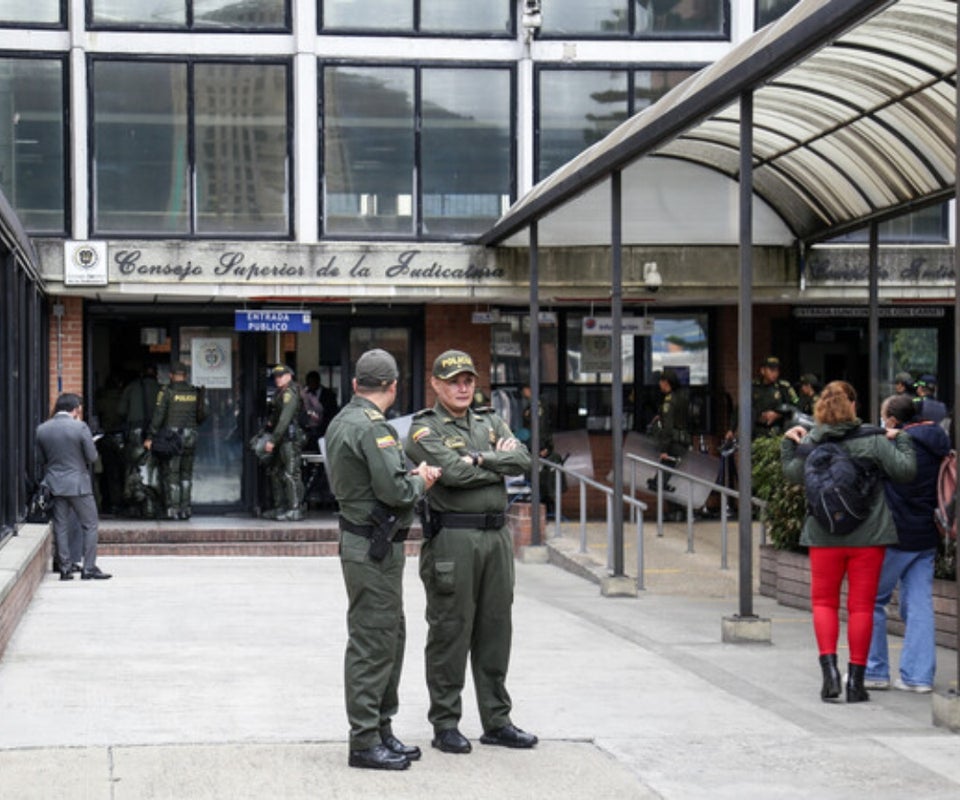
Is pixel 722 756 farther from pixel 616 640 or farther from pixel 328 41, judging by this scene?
pixel 328 41

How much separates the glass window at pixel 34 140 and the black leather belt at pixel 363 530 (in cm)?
1371

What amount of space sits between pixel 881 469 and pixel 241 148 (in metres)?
12.7

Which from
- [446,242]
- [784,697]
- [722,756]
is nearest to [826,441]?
[784,697]

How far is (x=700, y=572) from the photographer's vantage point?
1600 centimetres

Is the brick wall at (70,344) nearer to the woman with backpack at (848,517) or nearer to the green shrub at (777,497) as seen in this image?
the green shrub at (777,497)

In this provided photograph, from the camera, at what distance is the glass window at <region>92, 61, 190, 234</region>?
20.4m

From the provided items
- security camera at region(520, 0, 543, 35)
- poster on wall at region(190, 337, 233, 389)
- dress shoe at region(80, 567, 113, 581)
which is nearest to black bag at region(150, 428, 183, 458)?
poster on wall at region(190, 337, 233, 389)

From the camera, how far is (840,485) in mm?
9148

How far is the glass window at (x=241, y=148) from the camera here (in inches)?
807

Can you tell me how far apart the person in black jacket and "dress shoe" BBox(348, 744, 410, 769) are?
3.32m

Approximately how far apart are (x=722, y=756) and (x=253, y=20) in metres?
14.5

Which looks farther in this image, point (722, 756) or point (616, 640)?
point (616, 640)

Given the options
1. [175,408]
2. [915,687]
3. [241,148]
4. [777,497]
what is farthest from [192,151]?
[915,687]

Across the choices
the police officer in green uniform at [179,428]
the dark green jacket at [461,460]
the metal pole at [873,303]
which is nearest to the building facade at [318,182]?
the police officer in green uniform at [179,428]
